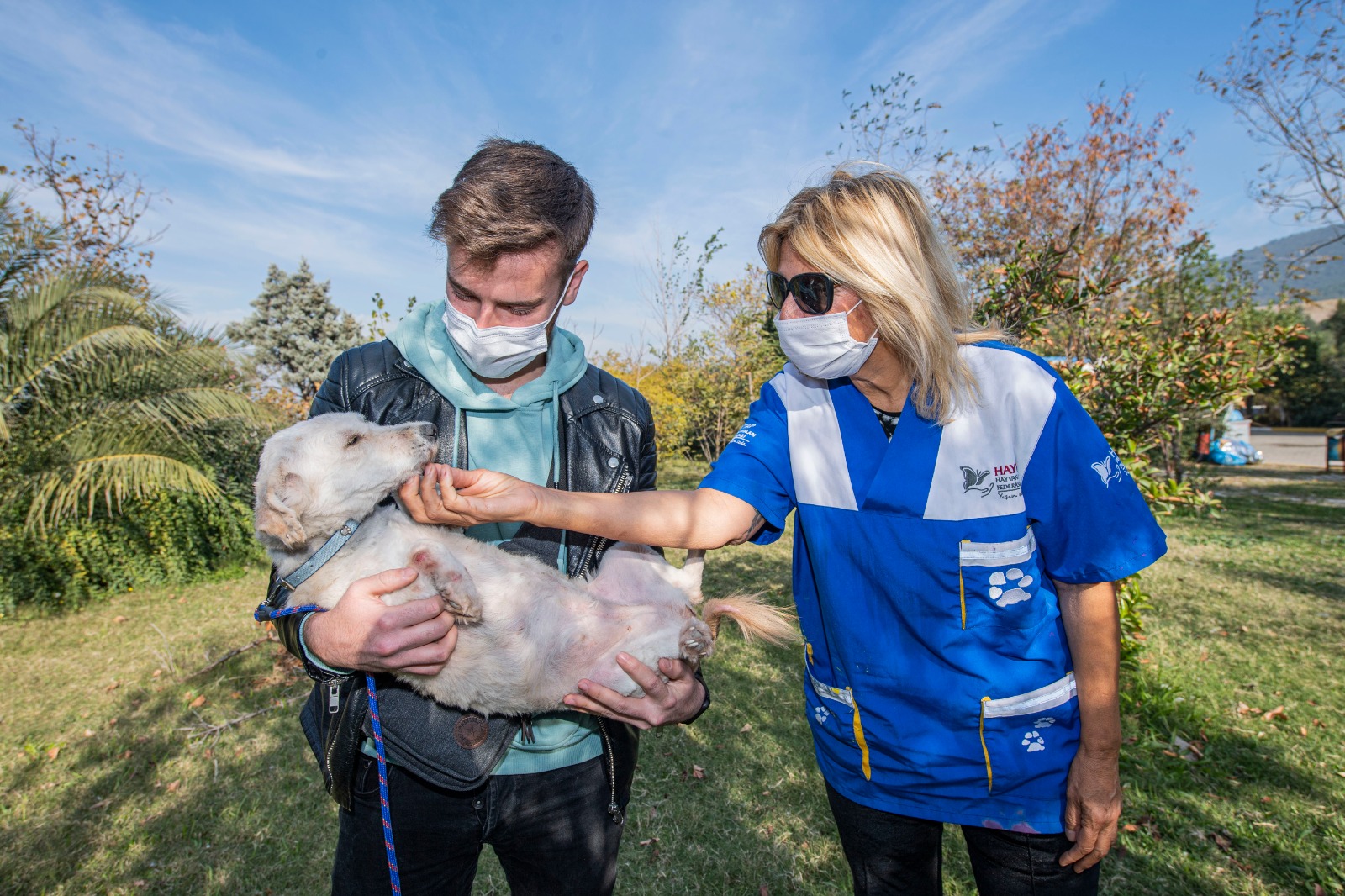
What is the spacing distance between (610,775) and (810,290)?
63.5 inches

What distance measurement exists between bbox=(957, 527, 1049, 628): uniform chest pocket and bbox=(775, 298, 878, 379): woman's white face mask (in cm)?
64

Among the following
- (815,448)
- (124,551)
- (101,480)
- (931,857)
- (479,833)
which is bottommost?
(124,551)

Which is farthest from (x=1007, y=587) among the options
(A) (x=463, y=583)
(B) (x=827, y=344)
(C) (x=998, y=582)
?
(A) (x=463, y=583)

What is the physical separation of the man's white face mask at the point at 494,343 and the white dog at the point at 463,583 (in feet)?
0.97

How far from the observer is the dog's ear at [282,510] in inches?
86.0

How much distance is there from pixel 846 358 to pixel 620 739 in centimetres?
140

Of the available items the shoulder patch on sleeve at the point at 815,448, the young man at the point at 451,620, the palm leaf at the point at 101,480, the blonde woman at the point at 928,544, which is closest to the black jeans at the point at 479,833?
the young man at the point at 451,620

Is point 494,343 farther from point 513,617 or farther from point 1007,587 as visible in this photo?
point 1007,587

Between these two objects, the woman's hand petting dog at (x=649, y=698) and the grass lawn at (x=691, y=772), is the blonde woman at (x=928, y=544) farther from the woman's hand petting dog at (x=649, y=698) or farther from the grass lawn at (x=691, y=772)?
the grass lawn at (x=691, y=772)

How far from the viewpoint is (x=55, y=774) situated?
5074 mm

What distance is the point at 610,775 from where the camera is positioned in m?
2.02

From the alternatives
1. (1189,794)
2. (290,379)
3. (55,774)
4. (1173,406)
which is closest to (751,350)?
(1173,406)

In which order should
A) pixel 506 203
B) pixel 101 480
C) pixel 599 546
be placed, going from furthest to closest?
pixel 101 480 → pixel 599 546 → pixel 506 203

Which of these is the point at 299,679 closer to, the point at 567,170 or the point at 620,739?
the point at 620,739
